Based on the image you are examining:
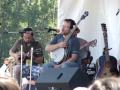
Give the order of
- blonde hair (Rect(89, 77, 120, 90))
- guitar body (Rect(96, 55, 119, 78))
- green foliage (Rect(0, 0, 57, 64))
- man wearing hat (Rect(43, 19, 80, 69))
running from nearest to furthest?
blonde hair (Rect(89, 77, 120, 90)) < guitar body (Rect(96, 55, 119, 78)) < man wearing hat (Rect(43, 19, 80, 69)) < green foliage (Rect(0, 0, 57, 64))

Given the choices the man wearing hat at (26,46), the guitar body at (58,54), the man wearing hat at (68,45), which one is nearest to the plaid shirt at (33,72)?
the man wearing hat at (68,45)

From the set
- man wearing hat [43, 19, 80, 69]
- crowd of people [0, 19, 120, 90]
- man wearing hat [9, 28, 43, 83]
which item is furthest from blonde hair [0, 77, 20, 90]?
man wearing hat [9, 28, 43, 83]

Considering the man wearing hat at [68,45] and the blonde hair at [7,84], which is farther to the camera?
the man wearing hat at [68,45]

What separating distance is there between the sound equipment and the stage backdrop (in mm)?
1753

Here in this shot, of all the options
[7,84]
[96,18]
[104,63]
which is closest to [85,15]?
[96,18]

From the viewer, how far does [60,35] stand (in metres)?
6.38

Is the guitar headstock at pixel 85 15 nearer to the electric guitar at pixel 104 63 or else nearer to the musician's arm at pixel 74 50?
the electric guitar at pixel 104 63

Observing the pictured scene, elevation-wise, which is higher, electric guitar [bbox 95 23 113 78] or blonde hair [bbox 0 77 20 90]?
blonde hair [bbox 0 77 20 90]

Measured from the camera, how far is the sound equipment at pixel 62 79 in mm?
4750

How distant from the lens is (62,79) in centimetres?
480

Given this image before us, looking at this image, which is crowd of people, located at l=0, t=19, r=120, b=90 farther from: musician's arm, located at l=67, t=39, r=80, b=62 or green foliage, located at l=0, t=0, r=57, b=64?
green foliage, located at l=0, t=0, r=57, b=64

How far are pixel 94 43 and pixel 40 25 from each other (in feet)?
21.1

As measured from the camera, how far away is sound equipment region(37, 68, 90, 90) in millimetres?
4750

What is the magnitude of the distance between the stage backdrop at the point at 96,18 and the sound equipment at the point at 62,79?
5.75ft
